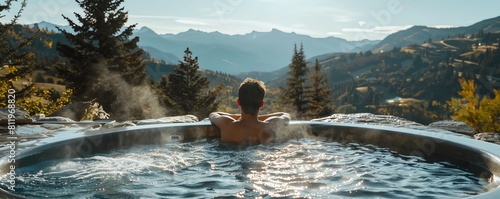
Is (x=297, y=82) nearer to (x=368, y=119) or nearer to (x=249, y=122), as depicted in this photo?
(x=368, y=119)

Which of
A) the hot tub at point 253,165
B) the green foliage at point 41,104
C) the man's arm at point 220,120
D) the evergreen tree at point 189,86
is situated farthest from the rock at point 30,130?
the evergreen tree at point 189,86

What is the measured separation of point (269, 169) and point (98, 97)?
16.9 meters

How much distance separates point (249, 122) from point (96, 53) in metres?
16.4

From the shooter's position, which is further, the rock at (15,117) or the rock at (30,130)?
the rock at (15,117)

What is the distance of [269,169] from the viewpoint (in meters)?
2.99

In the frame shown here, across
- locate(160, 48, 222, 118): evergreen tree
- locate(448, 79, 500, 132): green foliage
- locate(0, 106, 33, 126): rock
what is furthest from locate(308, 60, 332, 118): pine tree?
locate(0, 106, 33, 126): rock

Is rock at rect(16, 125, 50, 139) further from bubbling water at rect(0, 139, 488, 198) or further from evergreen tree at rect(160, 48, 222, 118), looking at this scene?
evergreen tree at rect(160, 48, 222, 118)

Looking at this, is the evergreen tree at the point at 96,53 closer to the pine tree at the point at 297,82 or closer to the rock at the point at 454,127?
the pine tree at the point at 297,82

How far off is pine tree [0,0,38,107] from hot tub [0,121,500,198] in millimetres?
11068

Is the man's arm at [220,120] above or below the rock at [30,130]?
above

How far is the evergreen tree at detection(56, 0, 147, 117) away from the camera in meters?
18.1

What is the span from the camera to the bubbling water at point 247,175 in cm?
234

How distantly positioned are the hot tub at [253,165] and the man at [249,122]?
0.48 ft

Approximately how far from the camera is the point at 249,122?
415 cm
